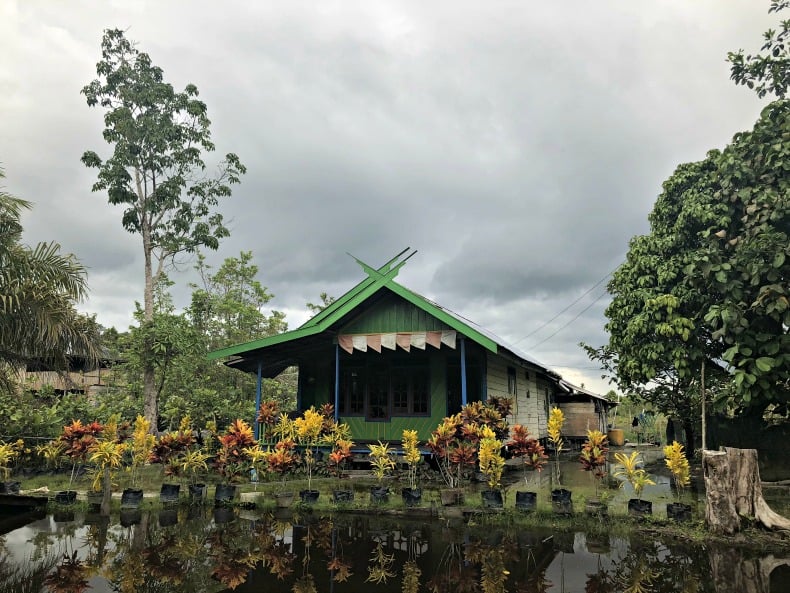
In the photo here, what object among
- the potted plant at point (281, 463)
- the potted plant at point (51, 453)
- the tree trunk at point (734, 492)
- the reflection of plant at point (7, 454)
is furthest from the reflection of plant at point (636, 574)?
the potted plant at point (51, 453)

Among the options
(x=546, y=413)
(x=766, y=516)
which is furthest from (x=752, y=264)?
(x=546, y=413)

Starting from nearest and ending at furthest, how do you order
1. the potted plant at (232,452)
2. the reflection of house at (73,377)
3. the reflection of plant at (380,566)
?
the reflection of plant at (380,566) < the potted plant at (232,452) < the reflection of house at (73,377)

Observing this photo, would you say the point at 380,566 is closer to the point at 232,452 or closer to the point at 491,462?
the point at 491,462

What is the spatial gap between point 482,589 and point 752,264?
7.97 meters

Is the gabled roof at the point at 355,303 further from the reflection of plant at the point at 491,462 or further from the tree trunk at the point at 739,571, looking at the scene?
the tree trunk at the point at 739,571

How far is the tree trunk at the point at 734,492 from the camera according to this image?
7016 millimetres

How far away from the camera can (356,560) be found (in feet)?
20.6

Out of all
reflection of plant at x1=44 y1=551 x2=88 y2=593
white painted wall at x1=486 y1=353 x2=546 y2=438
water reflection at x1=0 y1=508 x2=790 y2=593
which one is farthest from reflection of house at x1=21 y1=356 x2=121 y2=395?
white painted wall at x1=486 y1=353 x2=546 y2=438

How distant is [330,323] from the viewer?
13516mm

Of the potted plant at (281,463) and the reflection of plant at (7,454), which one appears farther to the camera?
the reflection of plant at (7,454)

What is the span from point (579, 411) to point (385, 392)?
14663 millimetres

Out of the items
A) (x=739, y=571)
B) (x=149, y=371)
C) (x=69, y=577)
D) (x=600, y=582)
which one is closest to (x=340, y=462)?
(x=69, y=577)

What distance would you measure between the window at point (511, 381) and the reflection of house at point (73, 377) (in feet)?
39.0

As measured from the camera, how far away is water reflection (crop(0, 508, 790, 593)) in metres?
5.36
